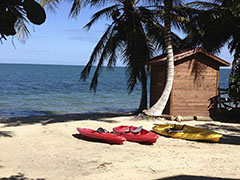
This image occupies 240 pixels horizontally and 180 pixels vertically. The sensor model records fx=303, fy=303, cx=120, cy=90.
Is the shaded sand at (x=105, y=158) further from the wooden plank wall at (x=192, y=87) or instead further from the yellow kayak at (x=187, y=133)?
the wooden plank wall at (x=192, y=87)

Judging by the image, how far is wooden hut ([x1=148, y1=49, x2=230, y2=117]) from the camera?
517 inches

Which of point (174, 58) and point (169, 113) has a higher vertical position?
point (174, 58)

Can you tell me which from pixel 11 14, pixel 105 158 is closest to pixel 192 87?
pixel 105 158

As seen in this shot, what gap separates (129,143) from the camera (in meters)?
9.32

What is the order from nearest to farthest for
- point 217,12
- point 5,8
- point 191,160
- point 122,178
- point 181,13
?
point 5,8
point 122,178
point 191,160
point 181,13
point 217,12

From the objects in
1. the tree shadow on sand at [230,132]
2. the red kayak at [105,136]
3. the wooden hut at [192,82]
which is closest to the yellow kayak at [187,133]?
the tree shadow on sand at [230,132]

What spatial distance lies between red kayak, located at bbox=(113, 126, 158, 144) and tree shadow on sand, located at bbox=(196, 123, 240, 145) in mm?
2297

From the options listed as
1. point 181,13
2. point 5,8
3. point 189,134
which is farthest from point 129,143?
point 5,8

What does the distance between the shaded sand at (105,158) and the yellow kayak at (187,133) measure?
0.22 metres

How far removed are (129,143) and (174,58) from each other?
16.7 ft

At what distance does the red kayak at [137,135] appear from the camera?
29.9ft

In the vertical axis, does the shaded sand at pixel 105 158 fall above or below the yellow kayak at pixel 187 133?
below

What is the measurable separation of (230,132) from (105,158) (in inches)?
222

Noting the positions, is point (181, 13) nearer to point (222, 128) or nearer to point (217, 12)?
point (217, 12)
